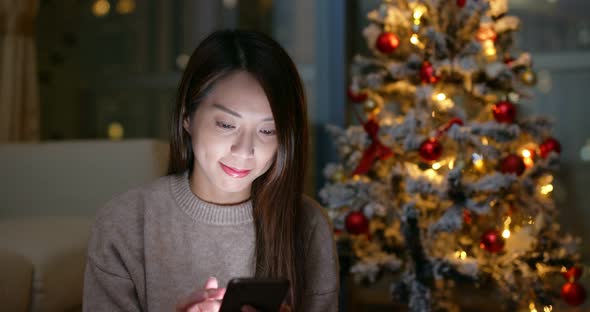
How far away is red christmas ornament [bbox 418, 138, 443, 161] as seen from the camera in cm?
220

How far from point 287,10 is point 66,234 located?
188cm

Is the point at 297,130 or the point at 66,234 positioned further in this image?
the point at 66,234

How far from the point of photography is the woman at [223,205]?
3.97 ft

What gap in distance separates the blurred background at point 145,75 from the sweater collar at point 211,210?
65 centimetres

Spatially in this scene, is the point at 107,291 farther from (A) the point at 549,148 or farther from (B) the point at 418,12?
(A) the point at 549,148

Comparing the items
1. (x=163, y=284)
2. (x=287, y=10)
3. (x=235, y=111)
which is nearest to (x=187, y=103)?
(x=235, y=111)

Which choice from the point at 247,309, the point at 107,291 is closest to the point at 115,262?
the point at 107,291

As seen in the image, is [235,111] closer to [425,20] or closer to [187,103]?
Result: [187,103]

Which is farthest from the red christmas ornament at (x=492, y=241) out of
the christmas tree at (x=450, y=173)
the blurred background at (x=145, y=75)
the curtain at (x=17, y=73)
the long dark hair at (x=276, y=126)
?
the curtain at (x=17, y=73)

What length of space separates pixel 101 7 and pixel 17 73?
810 mm

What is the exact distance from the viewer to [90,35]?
12.3ft

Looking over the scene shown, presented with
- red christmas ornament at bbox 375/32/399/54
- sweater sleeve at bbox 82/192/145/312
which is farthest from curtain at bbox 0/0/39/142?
sweater sleeve at bbox 82/192/145/312

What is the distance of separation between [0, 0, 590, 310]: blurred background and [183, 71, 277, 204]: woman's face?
77 centimetres

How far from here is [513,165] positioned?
220cm
